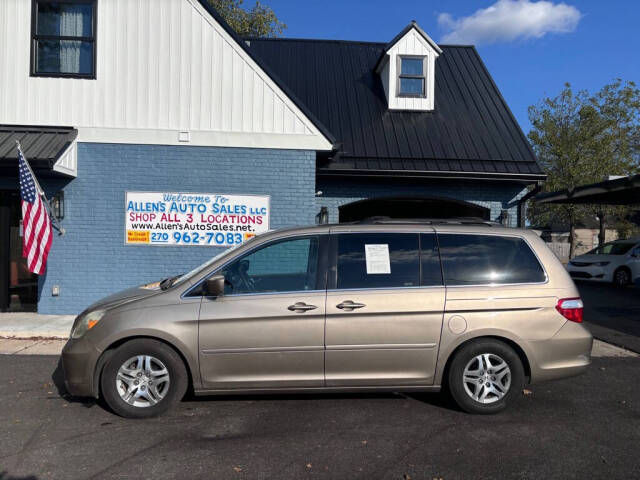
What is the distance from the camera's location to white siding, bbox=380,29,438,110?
11883 mm

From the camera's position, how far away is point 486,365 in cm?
461

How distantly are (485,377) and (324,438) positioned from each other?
163cm

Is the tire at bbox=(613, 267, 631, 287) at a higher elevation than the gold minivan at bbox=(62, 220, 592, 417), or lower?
lower

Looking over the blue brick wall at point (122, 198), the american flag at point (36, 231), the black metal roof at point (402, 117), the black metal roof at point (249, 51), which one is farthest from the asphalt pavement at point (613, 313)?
the american flag at point (36, 231)

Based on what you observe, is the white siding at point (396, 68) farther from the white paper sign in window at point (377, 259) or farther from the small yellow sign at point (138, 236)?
the white paper sign in window at point (377, 259)

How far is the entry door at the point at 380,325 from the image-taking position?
450 cm

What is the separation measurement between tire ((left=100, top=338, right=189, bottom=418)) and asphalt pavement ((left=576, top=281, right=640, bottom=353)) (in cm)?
663

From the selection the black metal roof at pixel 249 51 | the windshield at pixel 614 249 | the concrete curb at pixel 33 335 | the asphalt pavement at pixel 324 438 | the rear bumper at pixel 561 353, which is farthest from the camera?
the windshield at pixel 614 249

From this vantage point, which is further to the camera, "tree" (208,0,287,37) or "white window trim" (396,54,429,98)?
"tree" (208,0,287,37)

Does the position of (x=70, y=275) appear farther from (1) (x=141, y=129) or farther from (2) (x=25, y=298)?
(1) (x=141, y=129)

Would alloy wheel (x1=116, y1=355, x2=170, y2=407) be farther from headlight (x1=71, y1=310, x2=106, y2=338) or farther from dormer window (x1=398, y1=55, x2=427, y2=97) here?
dormer window (x1=398, y1=55, x2=427, y2=97)

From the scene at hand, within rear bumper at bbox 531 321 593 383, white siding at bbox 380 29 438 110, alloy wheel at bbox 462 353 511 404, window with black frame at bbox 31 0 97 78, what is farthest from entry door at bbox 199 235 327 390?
white siding at bbox 380 29 438 110

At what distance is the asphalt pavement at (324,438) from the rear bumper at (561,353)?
15.7 inches

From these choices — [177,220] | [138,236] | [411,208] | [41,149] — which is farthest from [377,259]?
[411,208]
